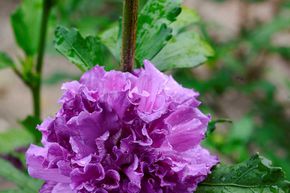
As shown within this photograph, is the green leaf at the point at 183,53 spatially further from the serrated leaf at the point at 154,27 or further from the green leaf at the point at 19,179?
the green leaf at the point at 19,179

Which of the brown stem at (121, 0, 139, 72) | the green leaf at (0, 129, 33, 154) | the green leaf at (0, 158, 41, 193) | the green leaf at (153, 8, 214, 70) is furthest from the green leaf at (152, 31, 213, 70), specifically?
the green leaf at (0, 129, 33, 154)

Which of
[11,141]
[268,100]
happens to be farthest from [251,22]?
[11,141]

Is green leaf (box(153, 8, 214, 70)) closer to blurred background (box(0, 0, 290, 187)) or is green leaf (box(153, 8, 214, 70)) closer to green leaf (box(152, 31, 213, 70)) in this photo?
green leaf (box(152, 31, 213, 70))

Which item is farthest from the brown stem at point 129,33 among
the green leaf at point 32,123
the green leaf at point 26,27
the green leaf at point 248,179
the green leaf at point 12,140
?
the green leaf at point 12,140

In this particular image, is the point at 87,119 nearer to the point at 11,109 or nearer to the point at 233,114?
the point at 233,114

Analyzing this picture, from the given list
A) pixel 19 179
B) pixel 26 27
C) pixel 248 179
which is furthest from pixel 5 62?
pixel 248 179

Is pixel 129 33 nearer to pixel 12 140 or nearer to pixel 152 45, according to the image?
pixel 152 45

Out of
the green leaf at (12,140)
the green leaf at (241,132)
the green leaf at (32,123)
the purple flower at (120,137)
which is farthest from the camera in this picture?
the green leaf at (241,132)
